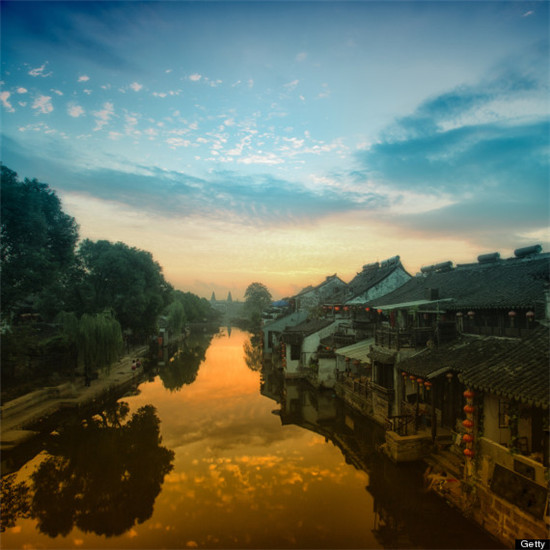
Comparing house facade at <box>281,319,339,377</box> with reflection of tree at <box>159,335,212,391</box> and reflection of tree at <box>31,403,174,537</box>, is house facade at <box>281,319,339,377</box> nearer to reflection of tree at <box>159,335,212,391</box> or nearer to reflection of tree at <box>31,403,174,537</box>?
reflection of tree at <box>159,335,212,391</box>

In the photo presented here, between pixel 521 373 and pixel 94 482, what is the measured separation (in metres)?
13.5

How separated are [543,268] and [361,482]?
1056cm

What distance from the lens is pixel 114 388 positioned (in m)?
25.0

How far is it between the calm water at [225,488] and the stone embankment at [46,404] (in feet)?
4.95

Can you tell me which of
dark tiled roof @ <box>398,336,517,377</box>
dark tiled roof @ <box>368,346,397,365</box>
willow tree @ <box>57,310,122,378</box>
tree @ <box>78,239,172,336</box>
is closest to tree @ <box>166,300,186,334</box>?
tree @ <box>78,239,172,336</box>

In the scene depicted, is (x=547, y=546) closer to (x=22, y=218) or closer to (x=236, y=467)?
(x=236, y=467)

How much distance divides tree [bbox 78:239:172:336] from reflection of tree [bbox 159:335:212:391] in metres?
5.98

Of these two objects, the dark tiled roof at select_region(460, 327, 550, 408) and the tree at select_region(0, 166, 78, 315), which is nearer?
the dark tiled roof at select_region(460, 327, 550, 408)

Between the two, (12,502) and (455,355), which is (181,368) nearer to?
(12,502)

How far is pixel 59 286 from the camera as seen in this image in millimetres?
28562

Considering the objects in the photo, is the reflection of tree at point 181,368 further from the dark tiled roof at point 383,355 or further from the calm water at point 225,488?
the dark tiled roof at point 383,355

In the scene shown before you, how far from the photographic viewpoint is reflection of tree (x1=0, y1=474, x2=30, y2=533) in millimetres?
9812

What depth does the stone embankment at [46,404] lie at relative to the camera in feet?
50.9

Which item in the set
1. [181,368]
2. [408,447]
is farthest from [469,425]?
[181,368]
